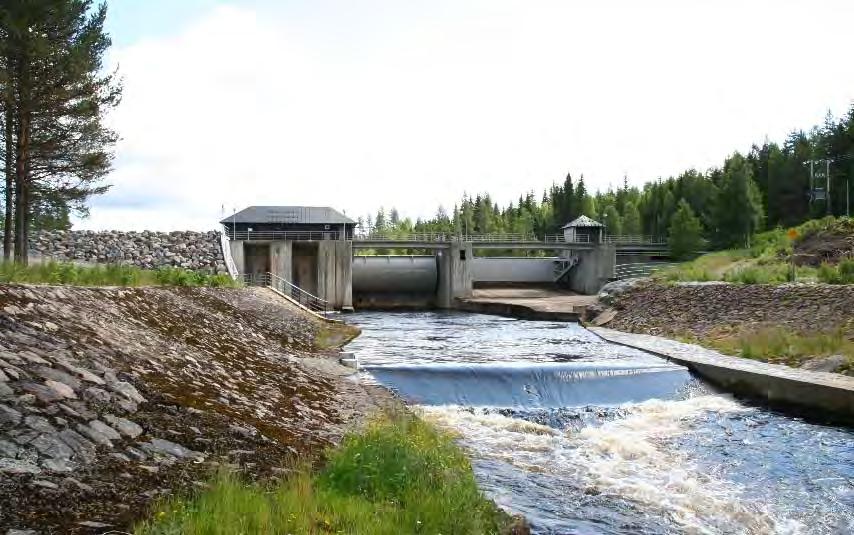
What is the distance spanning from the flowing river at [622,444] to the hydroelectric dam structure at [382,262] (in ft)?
61.6

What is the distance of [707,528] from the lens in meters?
7.48

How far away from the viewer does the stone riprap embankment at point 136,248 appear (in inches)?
1107

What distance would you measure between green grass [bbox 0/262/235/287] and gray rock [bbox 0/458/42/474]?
7.36m

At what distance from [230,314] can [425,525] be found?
41.7 ft

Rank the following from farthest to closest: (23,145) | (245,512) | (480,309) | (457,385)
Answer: (480,309)
(23,145)
(457,385)
(245,512)

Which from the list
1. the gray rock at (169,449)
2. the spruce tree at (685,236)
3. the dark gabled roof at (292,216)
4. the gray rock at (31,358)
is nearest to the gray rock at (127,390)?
the gray rock at (31,358)

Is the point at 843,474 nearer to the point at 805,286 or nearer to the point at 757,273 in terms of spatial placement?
the point at 805,286

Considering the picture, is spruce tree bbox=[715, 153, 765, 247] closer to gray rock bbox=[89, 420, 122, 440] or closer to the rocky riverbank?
the rocky riverbank

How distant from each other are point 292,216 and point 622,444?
46.8 metres

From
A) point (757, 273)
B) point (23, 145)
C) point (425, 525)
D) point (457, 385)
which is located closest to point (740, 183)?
point (757, 273)

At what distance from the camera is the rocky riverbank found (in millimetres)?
17125

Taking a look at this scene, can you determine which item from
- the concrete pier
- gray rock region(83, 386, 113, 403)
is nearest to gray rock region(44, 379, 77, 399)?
gray rock region(83, 386, 113, 403)

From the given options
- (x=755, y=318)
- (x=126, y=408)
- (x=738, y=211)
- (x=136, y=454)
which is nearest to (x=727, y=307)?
(x=755, y=318)

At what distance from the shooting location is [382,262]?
4875cm
